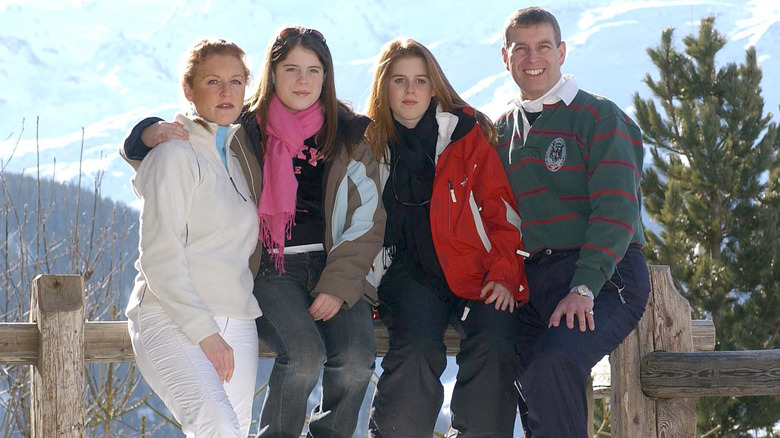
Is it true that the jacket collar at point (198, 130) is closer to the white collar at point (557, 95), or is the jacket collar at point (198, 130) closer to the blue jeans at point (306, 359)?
the blue jeans at point (306, 359)

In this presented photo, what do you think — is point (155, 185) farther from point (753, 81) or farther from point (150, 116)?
point (753, 81)

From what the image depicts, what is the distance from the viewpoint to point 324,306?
3.27 meters

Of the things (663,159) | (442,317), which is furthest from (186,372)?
(663,159)

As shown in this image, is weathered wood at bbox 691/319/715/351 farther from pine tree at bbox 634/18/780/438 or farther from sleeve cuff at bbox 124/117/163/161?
pine tree at bbox 634/18/780/438

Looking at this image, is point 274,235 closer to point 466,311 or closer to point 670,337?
point 466,311

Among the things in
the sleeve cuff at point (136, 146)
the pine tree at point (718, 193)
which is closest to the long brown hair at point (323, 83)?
the sleeve cuff at point (136, 146)

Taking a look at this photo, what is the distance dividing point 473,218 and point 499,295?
36 centimetres

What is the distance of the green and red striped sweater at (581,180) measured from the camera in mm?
3342

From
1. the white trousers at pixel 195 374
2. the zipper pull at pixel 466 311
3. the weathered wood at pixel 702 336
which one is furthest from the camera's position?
the weathered wood at pixel 702 336

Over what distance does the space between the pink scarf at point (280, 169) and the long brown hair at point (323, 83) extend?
3 cm

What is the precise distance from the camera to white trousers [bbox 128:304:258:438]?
2.85 m

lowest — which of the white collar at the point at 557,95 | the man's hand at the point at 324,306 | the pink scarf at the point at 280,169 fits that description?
the man's hand at the point at 324,306

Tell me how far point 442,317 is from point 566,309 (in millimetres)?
471

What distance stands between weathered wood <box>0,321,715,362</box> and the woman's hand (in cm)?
54
